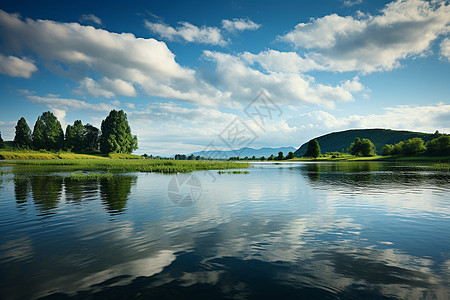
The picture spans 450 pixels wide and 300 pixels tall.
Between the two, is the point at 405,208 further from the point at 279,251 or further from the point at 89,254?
the point at 89,254

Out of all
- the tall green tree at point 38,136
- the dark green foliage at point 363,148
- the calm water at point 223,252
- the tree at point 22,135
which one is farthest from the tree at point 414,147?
the tree at point 22,135

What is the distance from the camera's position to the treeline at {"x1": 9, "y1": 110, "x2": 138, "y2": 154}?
114 metres

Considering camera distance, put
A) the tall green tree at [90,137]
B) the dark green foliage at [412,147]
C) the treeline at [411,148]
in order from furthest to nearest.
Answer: the dark green foliage at [412,147] < the tall green tree at [90,137] < the treeline at [411,148]

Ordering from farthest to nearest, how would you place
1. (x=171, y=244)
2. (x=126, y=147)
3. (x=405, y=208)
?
(x=126, y=147)
(x=405, y=208)
(x=171, y=244)

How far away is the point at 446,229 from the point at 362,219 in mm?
3547

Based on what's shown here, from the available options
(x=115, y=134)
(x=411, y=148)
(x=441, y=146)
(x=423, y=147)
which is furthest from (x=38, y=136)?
(x=423, y=147)

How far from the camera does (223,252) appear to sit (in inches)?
333

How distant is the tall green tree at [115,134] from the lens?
376 feet

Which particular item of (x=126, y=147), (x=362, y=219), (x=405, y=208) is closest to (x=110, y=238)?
(x=362, y=219)

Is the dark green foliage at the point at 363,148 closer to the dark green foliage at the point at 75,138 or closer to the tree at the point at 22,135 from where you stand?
the dark green foliage at the point at 75,138

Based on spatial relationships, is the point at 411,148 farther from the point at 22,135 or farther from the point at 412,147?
the point at 22,135

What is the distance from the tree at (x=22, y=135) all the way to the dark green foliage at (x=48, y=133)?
3.01 meters

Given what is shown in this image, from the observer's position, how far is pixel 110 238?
9805 mm

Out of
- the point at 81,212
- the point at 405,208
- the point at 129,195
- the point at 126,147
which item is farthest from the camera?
the point at 126,147
